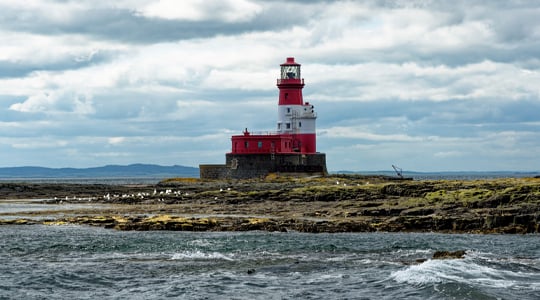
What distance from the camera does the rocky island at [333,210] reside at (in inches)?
1385

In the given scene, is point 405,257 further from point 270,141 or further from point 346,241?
point 270,141

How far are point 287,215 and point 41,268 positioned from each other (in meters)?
18.7

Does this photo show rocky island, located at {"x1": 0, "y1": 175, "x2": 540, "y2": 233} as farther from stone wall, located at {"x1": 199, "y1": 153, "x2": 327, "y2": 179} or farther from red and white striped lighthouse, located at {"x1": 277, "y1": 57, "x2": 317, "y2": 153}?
red and white striped lighthouse, located at {"x1": 277, "y1": 57, "x2": 317, "y2": 153}

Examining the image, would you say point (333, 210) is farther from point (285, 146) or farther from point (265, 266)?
point (285, 146)

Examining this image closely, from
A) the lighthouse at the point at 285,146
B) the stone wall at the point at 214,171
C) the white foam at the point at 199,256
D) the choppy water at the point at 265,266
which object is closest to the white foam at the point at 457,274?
the choppy water at the point at 265,266

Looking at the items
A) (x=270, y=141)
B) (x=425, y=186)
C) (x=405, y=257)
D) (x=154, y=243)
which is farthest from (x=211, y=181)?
(x=405, y=257)

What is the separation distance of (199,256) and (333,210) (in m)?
15.9

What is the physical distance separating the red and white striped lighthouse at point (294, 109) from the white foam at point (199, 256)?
165 feet

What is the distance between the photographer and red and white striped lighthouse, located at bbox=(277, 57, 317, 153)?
78.4m

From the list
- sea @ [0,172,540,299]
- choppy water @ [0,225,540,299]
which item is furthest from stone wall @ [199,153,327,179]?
choppy water @ [0,225,540,299]

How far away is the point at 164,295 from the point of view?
21375 mm

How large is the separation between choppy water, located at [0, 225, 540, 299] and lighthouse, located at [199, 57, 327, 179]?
39011mm

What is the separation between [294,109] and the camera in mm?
78312

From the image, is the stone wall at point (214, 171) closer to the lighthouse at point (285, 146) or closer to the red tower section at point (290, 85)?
the lighthouse at point (285, 146)
